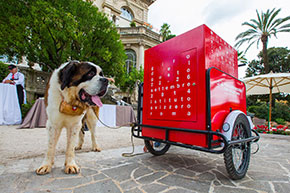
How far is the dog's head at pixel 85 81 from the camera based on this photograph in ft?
6.08

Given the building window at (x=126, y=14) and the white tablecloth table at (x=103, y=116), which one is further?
the building window at (x=126, y=14)

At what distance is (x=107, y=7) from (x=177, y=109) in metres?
26.7

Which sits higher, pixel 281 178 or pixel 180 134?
pixel 180 134

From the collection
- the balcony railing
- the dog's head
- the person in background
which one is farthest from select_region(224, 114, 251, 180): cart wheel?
the balcony railing

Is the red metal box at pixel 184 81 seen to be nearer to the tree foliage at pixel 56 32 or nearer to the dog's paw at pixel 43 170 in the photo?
the dog's paw at pixel 43 170

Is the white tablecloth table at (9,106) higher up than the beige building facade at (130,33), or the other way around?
the beige building facade at (130,33)

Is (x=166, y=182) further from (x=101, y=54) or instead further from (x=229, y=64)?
(x=101, y=54)

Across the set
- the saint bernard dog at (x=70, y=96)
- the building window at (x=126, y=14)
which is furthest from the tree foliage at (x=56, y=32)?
the building window at (x=126, y=14)

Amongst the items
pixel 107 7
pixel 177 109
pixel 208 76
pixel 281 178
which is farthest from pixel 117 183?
pixel 107 7

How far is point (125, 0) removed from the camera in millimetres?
26844

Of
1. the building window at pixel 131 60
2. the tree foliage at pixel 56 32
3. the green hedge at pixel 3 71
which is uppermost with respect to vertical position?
the building window at pixel 131 60

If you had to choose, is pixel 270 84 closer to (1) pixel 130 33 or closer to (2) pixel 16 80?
(2) pixel 16 80

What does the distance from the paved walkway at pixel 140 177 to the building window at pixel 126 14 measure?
29.6 meters

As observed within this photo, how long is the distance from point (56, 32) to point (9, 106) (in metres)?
5.23
